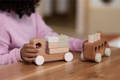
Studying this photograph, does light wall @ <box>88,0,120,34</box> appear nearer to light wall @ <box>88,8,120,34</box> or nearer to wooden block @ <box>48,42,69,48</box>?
light wall @ <box>88,8,120,34</box>

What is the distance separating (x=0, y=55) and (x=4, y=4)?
0.65ft

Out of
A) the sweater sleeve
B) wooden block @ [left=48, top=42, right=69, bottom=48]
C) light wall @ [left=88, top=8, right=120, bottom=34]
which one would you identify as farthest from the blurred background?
wooden block @ [left=48, top=42, right=69, bottom=48]

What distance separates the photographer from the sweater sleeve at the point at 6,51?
0.99 m

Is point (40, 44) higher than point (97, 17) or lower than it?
lower

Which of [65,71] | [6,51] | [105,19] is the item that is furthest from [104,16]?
[65,71]

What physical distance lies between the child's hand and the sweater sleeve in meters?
0.05

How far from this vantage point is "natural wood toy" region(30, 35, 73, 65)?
91 cm

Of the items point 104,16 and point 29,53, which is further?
point 104,16

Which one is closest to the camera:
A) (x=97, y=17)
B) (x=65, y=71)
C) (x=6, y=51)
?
(x=65, y=71)

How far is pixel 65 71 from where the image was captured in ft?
2.78

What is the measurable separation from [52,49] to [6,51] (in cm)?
20

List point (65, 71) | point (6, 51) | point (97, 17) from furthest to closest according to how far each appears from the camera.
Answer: point (97, 17), point (6, 51), point (65, 71)

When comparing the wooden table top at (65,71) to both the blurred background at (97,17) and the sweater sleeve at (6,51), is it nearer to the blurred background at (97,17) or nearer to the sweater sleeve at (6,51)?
the sweater sleeve at (6,51)

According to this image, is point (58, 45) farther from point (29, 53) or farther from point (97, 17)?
point (97, 17)
